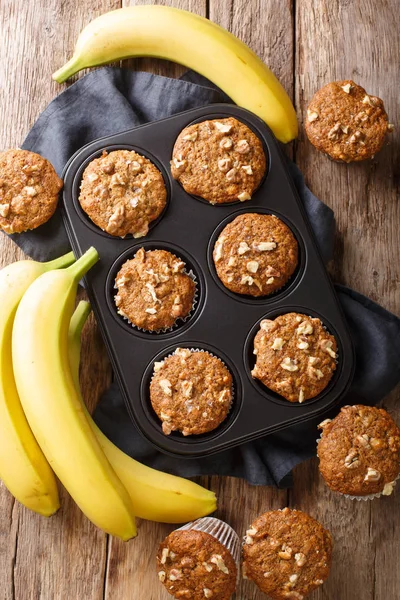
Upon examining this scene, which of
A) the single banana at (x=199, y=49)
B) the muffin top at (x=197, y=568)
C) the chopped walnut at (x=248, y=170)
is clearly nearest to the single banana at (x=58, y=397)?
the muffin top at (x=197, y=568)

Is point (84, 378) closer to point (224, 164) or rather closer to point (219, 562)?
point (219, 562)

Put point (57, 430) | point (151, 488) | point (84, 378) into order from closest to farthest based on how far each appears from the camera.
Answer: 1. point (57, 430)
2. point (151, 488)
3. point (84, 378)

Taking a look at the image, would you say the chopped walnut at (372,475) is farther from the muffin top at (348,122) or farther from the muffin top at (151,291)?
the muffin top at (348,122)

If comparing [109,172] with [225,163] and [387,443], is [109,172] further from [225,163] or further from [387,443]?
[387,443]

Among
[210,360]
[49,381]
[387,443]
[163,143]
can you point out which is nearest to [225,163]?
[163,143]

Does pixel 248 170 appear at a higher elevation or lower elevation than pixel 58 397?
higher

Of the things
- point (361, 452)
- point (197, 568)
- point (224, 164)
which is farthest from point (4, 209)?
point (361, 452)

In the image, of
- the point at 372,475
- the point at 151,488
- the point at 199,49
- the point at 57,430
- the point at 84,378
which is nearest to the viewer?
the point at 57,430
